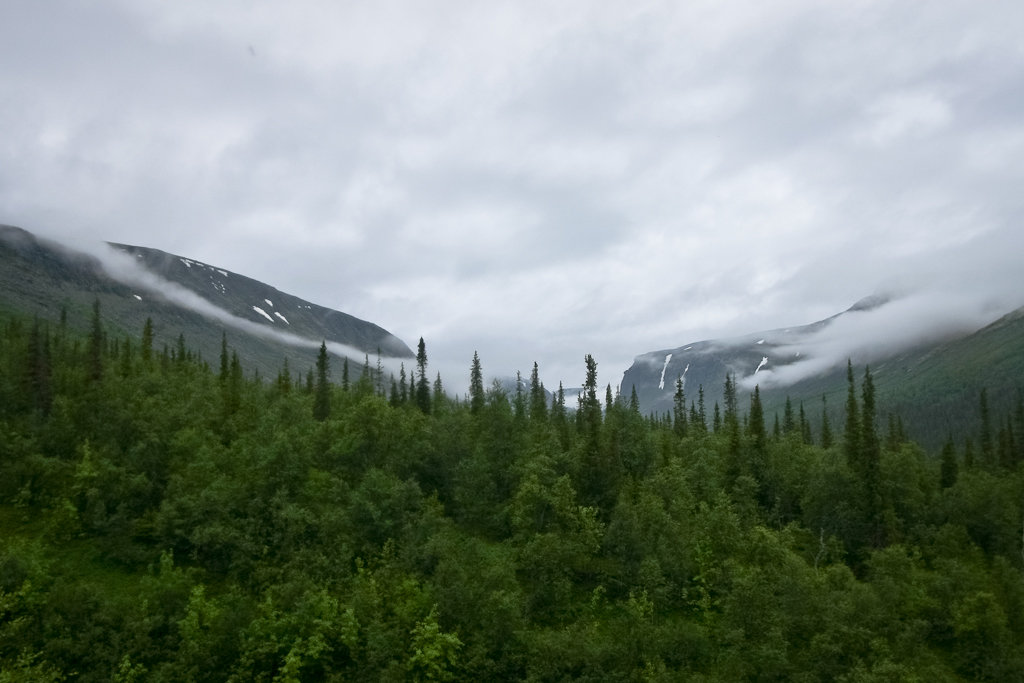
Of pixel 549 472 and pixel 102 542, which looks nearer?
pixel 102 542

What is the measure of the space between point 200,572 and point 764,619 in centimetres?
4848

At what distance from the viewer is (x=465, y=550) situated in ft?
208

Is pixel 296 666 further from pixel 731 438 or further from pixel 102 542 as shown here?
pixel 731 438

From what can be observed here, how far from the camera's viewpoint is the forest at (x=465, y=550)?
51.7 m

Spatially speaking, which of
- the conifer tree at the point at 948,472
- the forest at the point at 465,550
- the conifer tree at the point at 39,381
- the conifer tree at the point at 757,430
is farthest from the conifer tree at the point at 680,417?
the conifer tree at the point at 39,381

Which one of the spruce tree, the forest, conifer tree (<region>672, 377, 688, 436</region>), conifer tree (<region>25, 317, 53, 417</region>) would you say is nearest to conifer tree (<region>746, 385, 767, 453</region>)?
the forest

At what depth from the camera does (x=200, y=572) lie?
2431 inches

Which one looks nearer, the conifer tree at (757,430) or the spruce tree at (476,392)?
the conifer tree at (757,430)

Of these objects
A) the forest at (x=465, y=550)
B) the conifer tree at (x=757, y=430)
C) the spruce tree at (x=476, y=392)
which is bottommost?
the forest at (x=465, y=550)

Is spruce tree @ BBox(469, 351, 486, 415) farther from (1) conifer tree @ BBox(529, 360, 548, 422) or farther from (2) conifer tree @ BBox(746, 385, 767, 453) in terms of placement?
(2) conifer tree @ BBox(746, 385, 767, 453)

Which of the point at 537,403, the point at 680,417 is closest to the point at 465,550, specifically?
the point at 537,403

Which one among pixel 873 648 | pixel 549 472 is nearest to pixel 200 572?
pixel 549 472

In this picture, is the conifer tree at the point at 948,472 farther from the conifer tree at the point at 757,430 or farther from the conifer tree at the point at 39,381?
the conifer tree at the point at 39,381

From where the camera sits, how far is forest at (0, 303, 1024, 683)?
51.7 metres
